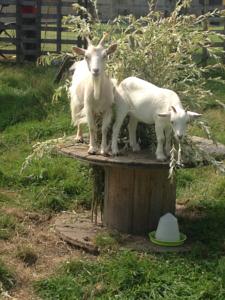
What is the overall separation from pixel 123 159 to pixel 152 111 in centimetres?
43

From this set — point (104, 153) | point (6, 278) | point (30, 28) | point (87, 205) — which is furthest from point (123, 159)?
point (30, 28)

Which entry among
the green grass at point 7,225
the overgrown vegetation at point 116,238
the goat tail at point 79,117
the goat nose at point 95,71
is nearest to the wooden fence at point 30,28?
the overgrown vegetation at point 116,238

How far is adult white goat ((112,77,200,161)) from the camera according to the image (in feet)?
15.8

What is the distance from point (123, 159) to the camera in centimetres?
500

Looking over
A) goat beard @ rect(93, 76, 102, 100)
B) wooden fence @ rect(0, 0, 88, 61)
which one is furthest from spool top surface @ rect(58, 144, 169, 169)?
wooden fence @ rect(0, 0, 88, 61)

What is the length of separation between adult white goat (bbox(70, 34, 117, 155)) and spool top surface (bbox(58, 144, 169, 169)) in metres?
0.11

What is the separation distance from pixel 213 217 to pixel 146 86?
4.82ft

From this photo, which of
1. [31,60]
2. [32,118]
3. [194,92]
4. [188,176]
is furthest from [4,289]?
[31,60]

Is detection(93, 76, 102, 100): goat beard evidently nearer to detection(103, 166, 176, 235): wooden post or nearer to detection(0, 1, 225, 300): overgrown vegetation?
detection(0, 1, 225, 300): overgrown vegetation

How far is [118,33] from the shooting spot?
593 cm

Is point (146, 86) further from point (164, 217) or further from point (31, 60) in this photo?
point (31, 60)

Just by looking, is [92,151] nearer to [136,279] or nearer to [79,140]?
[79,140]

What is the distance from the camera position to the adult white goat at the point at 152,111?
15.8 feet

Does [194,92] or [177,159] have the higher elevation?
[194,92]
